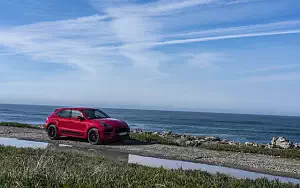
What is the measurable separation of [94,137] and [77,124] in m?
1.23

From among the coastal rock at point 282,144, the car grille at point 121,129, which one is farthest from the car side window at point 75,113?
the coastal rock at point 282,144

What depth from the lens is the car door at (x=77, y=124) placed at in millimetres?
15938

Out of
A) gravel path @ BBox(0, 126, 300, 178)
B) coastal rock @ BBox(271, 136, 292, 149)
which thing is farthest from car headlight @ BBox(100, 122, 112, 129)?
coastal rock @ BBox(271, 136, 292, 149)

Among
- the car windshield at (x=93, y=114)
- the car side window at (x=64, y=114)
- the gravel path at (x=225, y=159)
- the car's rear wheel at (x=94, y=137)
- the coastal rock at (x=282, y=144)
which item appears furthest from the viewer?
the coastal rock at (x=282, y=144)

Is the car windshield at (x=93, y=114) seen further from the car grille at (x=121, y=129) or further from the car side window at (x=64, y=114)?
the car grille at (x=121, y=129)

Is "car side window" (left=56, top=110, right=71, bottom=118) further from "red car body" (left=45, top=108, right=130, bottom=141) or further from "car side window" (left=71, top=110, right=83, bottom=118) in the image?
"car side window" (left=71, top=110, right=83, bottom=118)

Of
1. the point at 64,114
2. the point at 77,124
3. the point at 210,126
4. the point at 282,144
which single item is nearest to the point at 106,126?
the point at 77,124

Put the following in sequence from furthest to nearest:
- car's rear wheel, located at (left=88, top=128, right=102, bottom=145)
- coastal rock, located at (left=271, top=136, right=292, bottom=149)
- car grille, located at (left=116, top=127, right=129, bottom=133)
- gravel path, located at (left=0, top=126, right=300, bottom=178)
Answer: coastal rock, located at (left=271, top=136, right=292, bottom=149), car grille, located at (left=116, top=127, right=129, bottom=133), car's rear wheel, located at (left=88, top=128, right=102, bottom=145), gravel path, located at (left=0, top=126, right=300, bottom=178)

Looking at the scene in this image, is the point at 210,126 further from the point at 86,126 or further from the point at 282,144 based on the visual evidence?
the point at 86,126

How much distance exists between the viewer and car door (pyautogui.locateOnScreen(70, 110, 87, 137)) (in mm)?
15938

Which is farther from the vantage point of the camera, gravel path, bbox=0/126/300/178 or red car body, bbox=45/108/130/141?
red car body, bbox=45/108/130/141

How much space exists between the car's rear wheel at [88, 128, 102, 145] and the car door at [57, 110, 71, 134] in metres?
1.43

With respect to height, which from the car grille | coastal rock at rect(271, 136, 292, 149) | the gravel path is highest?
the car grille

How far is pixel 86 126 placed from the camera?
1581 cm
